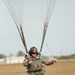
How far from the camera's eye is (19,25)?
12.5 metres

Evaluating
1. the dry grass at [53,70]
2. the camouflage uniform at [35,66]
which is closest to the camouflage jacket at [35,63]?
the camouflage uniform at [35,66]

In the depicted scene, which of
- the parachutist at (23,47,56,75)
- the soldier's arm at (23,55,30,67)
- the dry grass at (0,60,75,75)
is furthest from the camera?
the dry grass at (0,60,75,75)

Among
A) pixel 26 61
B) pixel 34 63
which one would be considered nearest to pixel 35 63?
pixel 34 63

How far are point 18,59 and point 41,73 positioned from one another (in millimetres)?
107996

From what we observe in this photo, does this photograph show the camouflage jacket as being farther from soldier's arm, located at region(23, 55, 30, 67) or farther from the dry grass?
the dry grass

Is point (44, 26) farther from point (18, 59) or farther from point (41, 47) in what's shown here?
point (18, 59)

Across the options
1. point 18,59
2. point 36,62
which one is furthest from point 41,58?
point 18,59

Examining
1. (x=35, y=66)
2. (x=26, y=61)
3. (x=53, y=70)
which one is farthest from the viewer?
(x=53, y=70)

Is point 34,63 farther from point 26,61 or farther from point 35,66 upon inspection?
point 26,61

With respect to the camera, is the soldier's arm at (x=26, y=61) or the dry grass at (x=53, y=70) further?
the dry grass at (x=53, y=70)

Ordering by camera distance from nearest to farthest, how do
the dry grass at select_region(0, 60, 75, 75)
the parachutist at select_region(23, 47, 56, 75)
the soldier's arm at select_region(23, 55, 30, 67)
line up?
the soldier's arm at select_region(23, 55, 30, 67) < the parachutist at select_region(23, 47, 56, 75) < the dry grass at select_region(0, 60, 75, 75)

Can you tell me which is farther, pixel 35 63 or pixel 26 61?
pixel 35 63

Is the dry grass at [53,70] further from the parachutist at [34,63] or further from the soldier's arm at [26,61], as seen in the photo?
the soldier's arm at [26,61]

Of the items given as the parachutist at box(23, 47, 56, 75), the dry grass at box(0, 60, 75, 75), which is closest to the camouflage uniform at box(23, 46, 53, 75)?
the parachutist at box(23, 47, 56, 75)
